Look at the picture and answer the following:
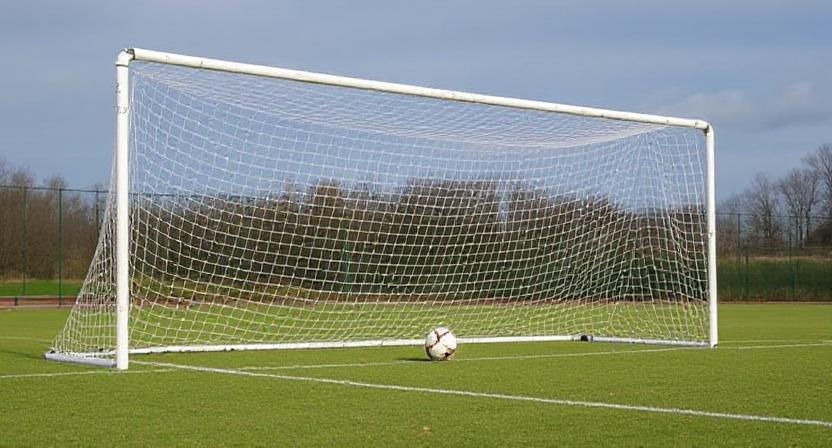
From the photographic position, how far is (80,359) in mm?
10141

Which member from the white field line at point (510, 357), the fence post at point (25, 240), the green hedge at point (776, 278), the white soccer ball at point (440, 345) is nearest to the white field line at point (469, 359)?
the white field line at point (510, 357)

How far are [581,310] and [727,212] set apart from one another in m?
23.1

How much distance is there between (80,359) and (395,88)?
4.74 metres

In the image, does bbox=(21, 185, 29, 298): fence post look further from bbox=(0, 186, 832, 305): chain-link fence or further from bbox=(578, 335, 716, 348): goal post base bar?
bbox=(578, 335, 716, 348): goal post base bar

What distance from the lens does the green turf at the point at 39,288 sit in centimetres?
3000

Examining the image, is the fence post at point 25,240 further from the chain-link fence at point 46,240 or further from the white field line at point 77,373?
the white field line at point 77,373

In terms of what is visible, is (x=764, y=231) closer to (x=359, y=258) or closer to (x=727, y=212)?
(x=727, y=212)

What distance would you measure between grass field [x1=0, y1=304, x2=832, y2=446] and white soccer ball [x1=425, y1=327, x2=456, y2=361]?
6.0 inches

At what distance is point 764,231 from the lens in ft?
129

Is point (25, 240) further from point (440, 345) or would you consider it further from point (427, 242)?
point (440, 345)

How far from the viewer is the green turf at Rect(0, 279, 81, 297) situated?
30000 millimetres

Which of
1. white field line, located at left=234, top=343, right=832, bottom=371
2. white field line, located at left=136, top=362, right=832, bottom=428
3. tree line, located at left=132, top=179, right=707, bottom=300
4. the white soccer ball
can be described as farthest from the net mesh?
the white soccer ball

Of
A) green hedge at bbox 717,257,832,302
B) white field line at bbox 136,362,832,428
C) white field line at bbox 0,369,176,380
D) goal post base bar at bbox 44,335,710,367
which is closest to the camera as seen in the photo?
white field line at bbox 136,362,832,428

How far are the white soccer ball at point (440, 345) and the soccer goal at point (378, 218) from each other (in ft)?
8.56
